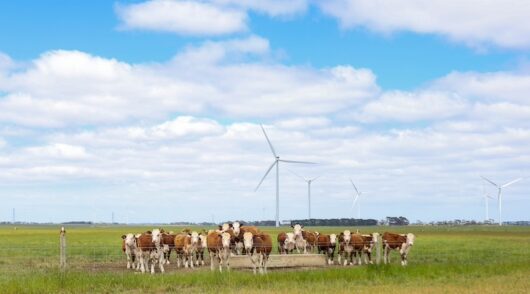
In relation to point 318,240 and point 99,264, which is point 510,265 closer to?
point 318,240

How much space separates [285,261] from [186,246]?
510cm

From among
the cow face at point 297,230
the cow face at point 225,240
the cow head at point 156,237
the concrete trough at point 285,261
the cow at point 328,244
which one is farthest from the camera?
the cow face at point 297,230

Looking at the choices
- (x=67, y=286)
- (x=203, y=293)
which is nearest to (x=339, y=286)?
(x=203, y=293)

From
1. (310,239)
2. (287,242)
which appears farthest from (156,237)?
(310,239)

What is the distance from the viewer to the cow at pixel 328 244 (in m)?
35.9

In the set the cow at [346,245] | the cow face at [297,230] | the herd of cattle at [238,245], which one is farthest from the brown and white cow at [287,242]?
the cow at [346,245]

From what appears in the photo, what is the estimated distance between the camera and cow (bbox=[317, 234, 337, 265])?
35888 millimetres

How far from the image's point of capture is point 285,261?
3058cm

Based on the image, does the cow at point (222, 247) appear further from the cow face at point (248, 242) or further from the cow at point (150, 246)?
the cow at point (150, 246)

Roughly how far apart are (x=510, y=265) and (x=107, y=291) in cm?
1599

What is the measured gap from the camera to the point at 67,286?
2133 cm

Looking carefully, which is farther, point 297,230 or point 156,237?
point 297,230

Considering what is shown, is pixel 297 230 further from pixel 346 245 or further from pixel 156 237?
pixel 156 237

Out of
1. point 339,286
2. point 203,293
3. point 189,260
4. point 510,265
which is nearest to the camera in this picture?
point 203,293
